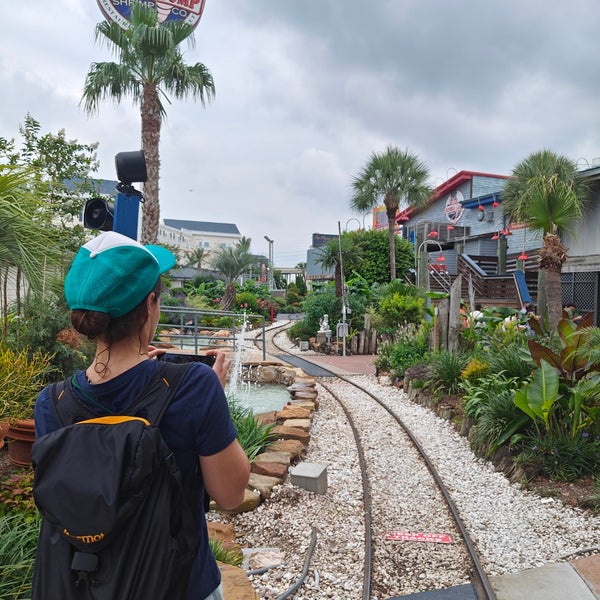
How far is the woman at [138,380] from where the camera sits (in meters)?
1.32

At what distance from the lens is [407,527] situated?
456cm

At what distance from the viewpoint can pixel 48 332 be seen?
5324mm

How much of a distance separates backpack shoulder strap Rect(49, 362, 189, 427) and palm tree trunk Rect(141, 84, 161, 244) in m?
12.0

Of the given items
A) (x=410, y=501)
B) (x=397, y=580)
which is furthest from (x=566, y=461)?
(x=397, y=580)

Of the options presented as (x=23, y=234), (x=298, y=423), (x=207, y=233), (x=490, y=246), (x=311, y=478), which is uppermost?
(x=207, y=233)

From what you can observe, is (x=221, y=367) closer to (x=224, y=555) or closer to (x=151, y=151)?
(x=224, y=555)

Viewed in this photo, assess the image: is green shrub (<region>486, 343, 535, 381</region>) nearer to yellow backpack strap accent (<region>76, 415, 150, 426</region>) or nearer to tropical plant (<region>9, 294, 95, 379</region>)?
Answer: tropical plant (<region>9, 294, 95, 379</region>)

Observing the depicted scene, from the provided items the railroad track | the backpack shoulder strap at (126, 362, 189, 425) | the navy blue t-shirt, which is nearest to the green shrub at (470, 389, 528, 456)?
the railroad track

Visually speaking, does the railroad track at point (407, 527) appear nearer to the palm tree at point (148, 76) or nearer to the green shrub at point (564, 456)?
the green shrub at point (564, 456)

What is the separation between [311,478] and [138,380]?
4221 mm

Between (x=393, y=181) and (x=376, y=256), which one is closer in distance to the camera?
(x=393, y=181)

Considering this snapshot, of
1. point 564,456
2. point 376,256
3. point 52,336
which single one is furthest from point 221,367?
point 376,256

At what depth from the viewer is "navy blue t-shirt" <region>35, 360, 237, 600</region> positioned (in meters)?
1.30

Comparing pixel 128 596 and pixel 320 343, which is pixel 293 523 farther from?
pixel 320 343
